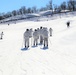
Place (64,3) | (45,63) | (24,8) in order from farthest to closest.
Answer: (24,8) < (64,3) < (45,63)

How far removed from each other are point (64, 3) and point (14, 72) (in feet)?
453

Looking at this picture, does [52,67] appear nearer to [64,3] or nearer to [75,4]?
[75,4]

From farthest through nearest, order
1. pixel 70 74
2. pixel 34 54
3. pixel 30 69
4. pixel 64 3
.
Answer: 1. pixel 64 3
2. pixel 34 54
3. pixel 30 69
4. pixel 70 74

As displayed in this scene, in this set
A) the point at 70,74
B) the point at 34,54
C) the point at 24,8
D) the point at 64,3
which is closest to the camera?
the point at 70,74

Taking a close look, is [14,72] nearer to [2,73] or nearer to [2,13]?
[2,73]

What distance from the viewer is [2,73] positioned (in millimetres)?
11852

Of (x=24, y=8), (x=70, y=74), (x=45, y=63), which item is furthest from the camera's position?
(x=24, y=8)

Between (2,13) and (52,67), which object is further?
(2,13)

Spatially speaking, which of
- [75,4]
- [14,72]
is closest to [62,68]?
[14,72]

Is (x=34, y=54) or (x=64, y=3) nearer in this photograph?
(x=34, y=54)

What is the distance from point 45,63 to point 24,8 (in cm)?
17163

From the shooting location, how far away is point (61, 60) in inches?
591

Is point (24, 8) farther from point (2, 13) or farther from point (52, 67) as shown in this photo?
point (52, 67)

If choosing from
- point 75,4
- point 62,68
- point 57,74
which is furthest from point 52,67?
point 75,4
